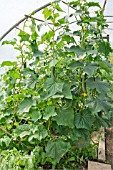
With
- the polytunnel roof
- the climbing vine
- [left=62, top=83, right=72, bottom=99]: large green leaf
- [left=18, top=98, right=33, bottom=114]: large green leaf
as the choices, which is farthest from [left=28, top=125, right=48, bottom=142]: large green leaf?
the polytunnel roof

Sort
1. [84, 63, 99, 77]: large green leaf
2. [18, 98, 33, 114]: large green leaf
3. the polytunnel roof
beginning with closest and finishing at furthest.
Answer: [84, 63, 99, 77]: large green leaf, [18, 98, 33, 114]: large green leaf, the polytunnel roof

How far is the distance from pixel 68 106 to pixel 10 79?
402mm

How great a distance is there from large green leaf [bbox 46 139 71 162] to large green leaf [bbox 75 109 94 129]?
0.12m

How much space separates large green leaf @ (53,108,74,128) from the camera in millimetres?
1408

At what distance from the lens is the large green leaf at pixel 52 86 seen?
1350 mm

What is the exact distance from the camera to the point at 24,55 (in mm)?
1667

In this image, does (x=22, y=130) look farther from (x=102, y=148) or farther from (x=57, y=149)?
(x=102, y=148)

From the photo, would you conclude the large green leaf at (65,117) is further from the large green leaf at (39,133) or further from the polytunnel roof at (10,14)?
the polytunnel roof at (10,14)

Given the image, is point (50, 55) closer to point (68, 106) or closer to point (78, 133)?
point (68, 106)

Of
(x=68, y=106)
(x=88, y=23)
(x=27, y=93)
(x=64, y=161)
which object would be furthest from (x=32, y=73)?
(x=64, y=161)

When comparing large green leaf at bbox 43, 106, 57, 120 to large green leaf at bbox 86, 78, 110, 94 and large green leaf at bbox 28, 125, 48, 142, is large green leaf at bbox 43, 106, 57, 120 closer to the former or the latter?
large green leaf at bbox 28, 125, 48, 142

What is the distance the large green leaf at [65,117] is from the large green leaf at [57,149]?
0.11m

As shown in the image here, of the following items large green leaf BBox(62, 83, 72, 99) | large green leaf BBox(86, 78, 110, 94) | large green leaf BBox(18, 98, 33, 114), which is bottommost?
large green leaf BBox(18, 98, 33, 114)

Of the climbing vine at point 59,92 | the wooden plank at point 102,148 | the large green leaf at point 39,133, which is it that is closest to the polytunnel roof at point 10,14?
the climbing vine at point 59,92
